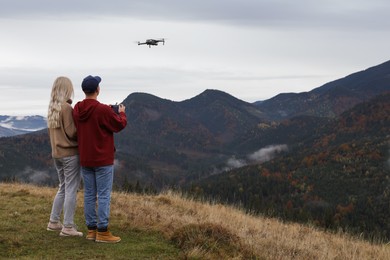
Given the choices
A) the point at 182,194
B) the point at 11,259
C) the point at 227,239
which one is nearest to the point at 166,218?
the point at 227,239

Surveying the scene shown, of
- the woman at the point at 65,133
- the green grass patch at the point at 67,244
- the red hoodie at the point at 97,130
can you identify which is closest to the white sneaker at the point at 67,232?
the woman at the point at 65,133

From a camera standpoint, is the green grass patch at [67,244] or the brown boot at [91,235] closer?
the green grass patch at [67,244]

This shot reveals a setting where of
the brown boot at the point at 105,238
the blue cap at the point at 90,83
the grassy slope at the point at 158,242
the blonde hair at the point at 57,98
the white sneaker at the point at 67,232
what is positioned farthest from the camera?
the white sneaker at the point at 67,232

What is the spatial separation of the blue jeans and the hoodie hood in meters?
0.96

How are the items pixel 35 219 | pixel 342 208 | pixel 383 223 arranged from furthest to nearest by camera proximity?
pixel 342 208, pixel 383 223, pixel 35 219

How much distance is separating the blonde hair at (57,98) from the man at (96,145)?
34 centimetres

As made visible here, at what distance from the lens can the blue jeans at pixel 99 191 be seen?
776 centimetres

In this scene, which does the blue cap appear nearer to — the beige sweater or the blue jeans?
the beige sweater

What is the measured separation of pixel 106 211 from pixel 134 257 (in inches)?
45.4

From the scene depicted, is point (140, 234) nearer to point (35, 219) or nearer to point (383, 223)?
point (35, 219)

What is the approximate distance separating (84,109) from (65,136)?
766 millimetres

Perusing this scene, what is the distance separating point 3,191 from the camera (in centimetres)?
1510

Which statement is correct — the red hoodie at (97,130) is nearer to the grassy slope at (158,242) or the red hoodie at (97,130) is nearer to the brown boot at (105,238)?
the brown boot at (105,238)

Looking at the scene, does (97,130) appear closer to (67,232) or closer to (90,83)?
(90,83)
